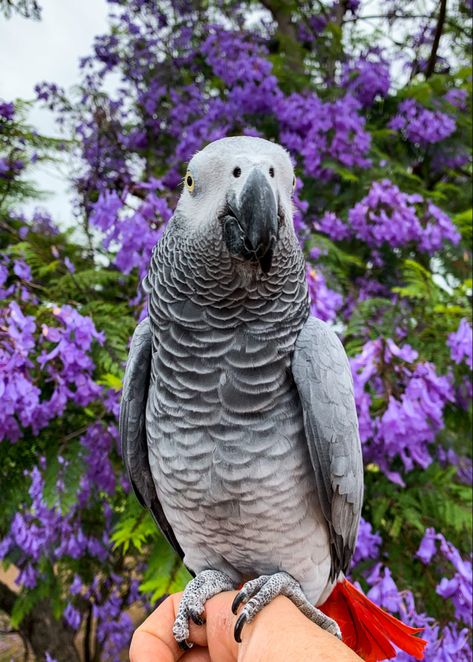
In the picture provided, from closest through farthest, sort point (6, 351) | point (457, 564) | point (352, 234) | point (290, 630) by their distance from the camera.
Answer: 1. point (290, 630)
2. point (6, 351)
3. point (457, 564)
4. point (352, 234)

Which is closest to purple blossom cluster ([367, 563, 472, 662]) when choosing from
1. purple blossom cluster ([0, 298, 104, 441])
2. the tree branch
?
purple blossom cluster ([0, 298, 104, 441])

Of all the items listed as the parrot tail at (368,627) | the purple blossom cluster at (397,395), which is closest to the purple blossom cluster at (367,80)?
the purple blossom cluster at (397,395)

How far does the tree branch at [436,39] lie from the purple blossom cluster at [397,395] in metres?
2.17

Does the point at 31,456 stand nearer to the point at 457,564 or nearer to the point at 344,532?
the point at 344,532

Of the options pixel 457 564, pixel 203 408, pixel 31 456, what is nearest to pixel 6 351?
pixel 31 456

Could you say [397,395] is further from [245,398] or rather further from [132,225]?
[132,225]

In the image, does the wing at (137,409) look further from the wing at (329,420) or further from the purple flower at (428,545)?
the purple flower at (428,545)

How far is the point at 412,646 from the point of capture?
2.85 feet

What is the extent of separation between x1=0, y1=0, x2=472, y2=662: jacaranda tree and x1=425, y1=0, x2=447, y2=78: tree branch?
0.01 m

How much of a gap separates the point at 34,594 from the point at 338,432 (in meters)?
1.58

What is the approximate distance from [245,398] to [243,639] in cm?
32

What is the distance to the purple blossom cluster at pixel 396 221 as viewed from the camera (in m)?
1.80

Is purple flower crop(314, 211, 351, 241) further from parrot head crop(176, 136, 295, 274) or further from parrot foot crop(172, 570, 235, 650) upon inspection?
parrot foot crop(172, 570, 235, 650)

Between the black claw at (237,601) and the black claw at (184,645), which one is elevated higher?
the black claw at (237,601)
